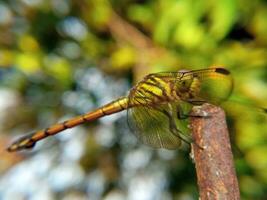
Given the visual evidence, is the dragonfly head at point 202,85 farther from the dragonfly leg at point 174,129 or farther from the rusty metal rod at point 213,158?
the rusty metal rod at point 213,158

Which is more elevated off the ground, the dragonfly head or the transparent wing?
the dragonfly head

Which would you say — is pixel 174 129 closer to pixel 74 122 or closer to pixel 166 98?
pixel 166 98

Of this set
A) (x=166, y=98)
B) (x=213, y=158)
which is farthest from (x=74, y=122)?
(x=213, y=158)

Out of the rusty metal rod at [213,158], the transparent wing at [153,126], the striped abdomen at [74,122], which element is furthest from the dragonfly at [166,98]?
the rusty metal rod at [213,158]

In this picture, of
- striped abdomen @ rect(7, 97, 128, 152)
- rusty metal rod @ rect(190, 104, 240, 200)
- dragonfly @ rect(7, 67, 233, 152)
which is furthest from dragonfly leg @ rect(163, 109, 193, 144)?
rusty metal rod @ rect(190, 104, 240, 200)

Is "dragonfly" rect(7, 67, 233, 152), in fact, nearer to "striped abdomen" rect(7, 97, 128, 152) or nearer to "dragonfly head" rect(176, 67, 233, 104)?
"dragonfly head" rect(176, 67, 233, 104)

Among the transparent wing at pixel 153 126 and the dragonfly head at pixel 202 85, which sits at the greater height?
the dragonfly head at pixel 202 85

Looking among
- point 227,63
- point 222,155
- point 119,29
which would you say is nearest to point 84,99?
point 119,29
